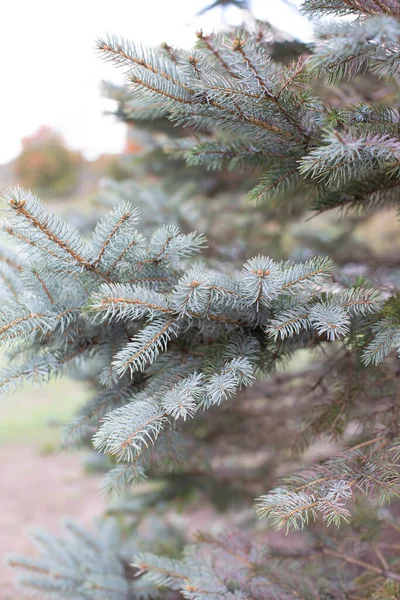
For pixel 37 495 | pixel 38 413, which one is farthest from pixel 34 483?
pixel 38 413

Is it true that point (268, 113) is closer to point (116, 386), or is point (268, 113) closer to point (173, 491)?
point (116, 386)

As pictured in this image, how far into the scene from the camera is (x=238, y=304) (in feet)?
4.04

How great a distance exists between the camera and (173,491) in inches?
123

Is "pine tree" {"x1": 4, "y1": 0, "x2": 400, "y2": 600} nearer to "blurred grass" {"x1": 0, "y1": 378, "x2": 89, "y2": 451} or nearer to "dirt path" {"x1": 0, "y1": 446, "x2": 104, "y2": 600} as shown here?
"dirt path" {"x1": 0, "y1": 446, "x2": 104, "y2": 600}

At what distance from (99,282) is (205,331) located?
332 mm

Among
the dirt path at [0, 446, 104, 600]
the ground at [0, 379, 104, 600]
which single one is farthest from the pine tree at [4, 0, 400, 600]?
the dirt path at [0, 446, 104, 600]

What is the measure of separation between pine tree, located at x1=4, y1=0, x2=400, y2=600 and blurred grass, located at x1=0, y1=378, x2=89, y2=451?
4957 mm

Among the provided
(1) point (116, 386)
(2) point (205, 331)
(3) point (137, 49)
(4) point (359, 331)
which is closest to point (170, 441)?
(1) point (116, 386)

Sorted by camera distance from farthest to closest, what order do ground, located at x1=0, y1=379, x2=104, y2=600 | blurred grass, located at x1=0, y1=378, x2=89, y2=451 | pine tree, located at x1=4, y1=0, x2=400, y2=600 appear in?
blurred grass, located at x1=0, y1=378, x2=89, y2=451
ground, located at x1=0, y1=379, x2=104, y2=600
pine tree, located at x1=4, y1=0, x2=400, y2=600

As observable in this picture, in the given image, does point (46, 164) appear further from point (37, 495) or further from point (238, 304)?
point (238, 304)

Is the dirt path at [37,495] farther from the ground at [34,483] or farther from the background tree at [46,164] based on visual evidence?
the background tree at [46,164]

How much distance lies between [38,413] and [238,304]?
7.49 metres

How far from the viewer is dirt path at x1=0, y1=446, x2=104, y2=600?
4727 millimetres

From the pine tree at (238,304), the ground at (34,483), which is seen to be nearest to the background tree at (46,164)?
the ground at (34,483)
